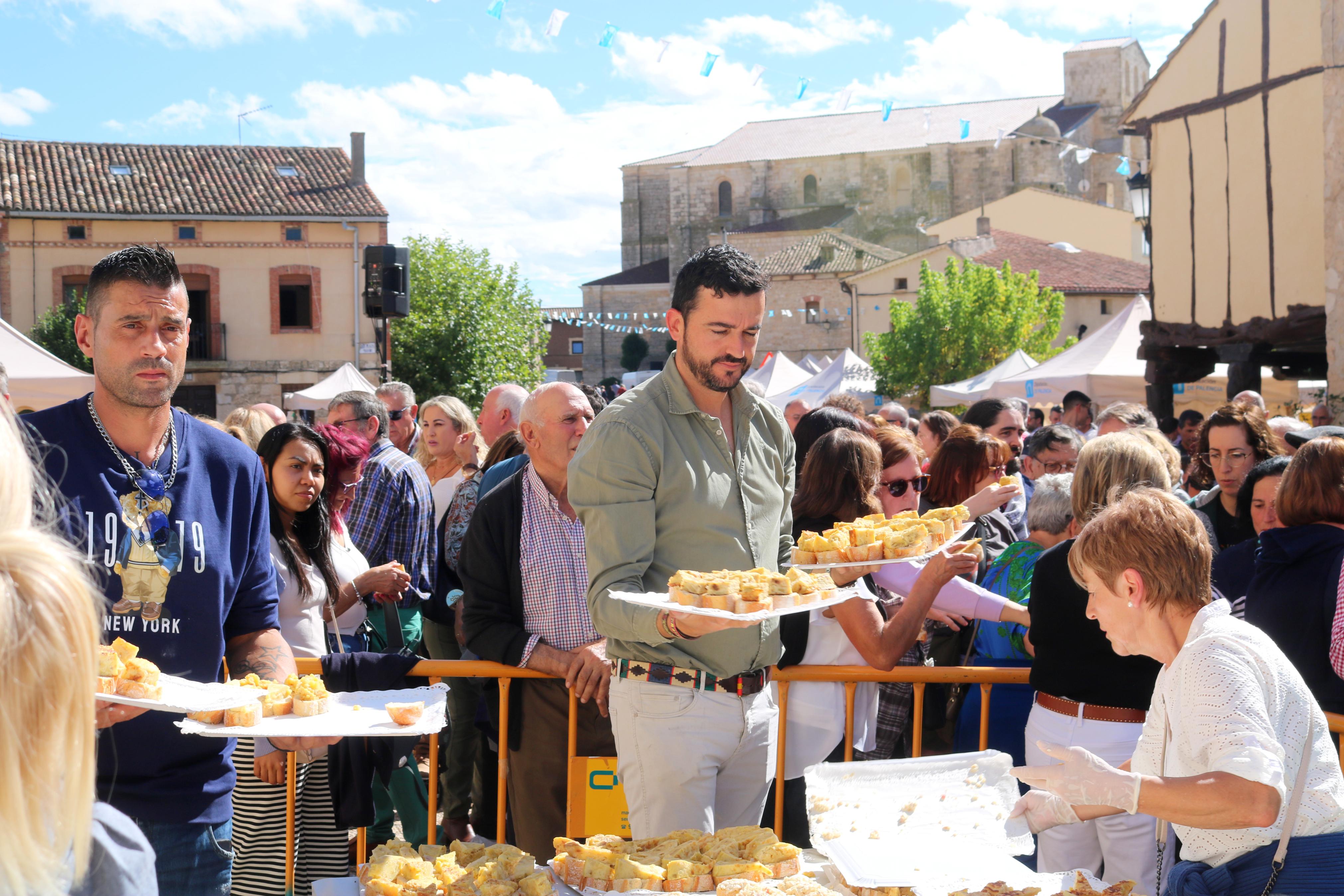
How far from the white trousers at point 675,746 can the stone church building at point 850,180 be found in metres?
50.7

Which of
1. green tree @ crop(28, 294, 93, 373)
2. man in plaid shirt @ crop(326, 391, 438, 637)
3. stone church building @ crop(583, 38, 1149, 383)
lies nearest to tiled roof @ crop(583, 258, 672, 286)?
stone church building @ crop(583, 38, 1149, 383)

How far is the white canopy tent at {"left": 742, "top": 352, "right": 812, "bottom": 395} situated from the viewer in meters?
22.3

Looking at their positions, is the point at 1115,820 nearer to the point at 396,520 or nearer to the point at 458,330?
the point at 396,520

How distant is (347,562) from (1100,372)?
579 inches

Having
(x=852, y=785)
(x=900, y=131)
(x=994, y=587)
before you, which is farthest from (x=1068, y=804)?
(x=900, y=131)

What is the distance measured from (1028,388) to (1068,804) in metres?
16.7

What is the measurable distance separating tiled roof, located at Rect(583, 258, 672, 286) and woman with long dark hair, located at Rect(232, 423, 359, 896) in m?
61.9

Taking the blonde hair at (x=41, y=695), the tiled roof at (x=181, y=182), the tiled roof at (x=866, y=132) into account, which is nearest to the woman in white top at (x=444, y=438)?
the blonde hair at (x=41, y=695)

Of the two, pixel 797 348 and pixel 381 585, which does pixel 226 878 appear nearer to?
pixel 381 585

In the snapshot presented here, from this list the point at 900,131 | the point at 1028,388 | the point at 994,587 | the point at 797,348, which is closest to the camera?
the point at 994,587

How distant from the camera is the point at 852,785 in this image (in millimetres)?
2943

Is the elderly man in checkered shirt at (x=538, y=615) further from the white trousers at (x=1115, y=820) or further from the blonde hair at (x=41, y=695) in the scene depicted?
the blonde hair at (x=41, y=695)

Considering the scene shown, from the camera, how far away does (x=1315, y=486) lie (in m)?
4.09

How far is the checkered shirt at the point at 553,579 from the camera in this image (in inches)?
156
